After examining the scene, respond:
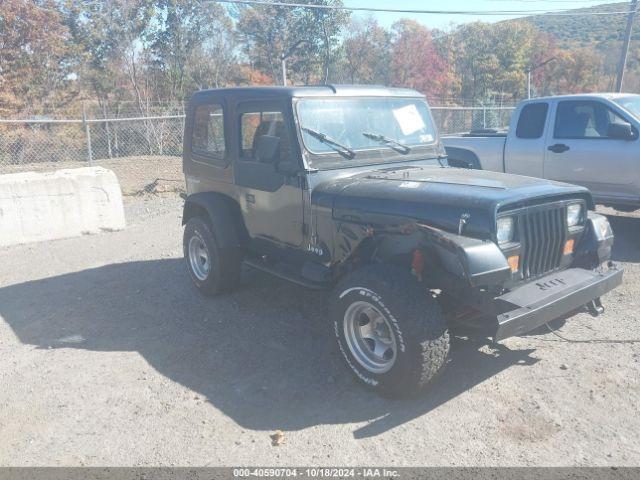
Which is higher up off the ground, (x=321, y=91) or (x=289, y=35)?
(x=289, y=35)

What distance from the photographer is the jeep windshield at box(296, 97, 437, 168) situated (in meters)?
4.58

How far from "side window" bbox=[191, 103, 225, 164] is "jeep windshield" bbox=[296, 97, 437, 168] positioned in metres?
1.22

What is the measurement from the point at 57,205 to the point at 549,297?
731cm

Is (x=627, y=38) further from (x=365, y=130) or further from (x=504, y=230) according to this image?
(x=504, y=230)

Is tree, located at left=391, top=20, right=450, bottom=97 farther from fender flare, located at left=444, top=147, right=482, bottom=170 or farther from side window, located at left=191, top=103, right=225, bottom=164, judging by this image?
side window, located at left=191, top=103, right=225, bottom=164

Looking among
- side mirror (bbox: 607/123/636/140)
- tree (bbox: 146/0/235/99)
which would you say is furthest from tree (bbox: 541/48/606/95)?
side mirror (bbox: 607/123/636/140)

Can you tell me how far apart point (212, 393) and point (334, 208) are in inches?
62.7

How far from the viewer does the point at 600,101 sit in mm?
7570

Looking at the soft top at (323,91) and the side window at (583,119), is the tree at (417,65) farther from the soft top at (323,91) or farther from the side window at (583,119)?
the soft top at (323,91)

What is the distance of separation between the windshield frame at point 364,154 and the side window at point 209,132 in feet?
3.94

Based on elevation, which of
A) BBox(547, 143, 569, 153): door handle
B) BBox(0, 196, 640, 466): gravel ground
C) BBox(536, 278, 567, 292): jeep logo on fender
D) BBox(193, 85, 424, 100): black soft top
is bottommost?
BBox(0, 196, 640, 466): gravel ground

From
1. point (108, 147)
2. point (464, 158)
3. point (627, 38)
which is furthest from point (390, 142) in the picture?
point (627, 38)

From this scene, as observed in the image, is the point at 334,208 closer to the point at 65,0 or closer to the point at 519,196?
the point at 519,196

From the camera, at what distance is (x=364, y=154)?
4746 mm
